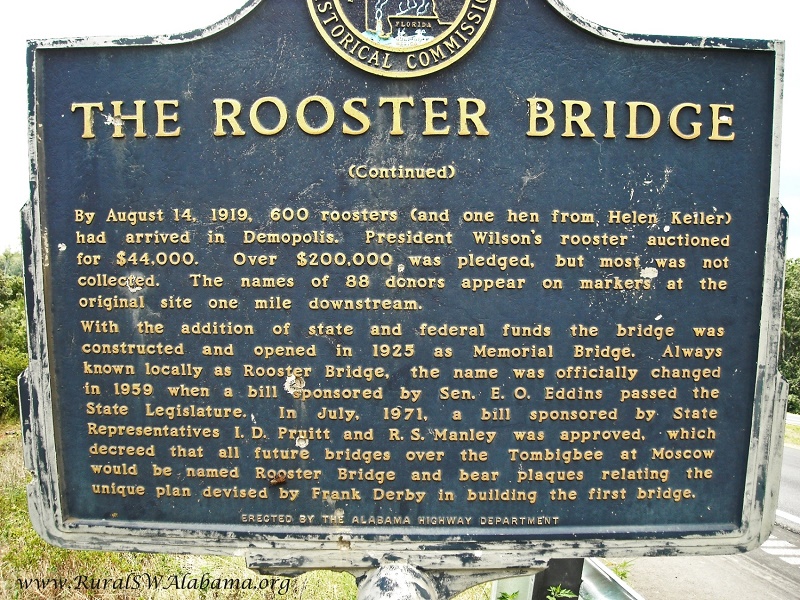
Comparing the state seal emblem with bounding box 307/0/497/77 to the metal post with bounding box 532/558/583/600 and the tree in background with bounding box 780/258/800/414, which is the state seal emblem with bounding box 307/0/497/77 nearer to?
the metal post with bounding box 532/558/583/600

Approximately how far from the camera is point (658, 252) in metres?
2.78

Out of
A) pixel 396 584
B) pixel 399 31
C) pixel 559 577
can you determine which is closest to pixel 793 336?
pixel 559 577

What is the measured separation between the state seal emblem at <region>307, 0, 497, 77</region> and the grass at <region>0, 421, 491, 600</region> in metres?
3.79

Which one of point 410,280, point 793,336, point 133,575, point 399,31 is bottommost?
point 793,336

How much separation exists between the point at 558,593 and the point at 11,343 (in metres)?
13.6

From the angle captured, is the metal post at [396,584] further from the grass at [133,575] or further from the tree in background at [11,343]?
the tree in background at [11,343]

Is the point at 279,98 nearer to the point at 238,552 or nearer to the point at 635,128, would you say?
the point at 635,128

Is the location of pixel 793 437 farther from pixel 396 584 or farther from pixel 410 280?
pixel 410 280

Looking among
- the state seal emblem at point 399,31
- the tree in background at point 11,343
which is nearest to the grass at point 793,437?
the state seal emblem at point 399,31

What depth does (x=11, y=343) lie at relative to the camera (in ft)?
42.8

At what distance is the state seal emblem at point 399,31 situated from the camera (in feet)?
8.93

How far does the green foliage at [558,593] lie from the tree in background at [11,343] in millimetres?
9457

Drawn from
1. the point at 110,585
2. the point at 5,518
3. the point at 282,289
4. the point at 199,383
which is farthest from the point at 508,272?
the point at 5,518

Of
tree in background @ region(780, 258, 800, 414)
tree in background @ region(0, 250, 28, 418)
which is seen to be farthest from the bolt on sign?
tree in background @ region(780, 258, 800, 414)
